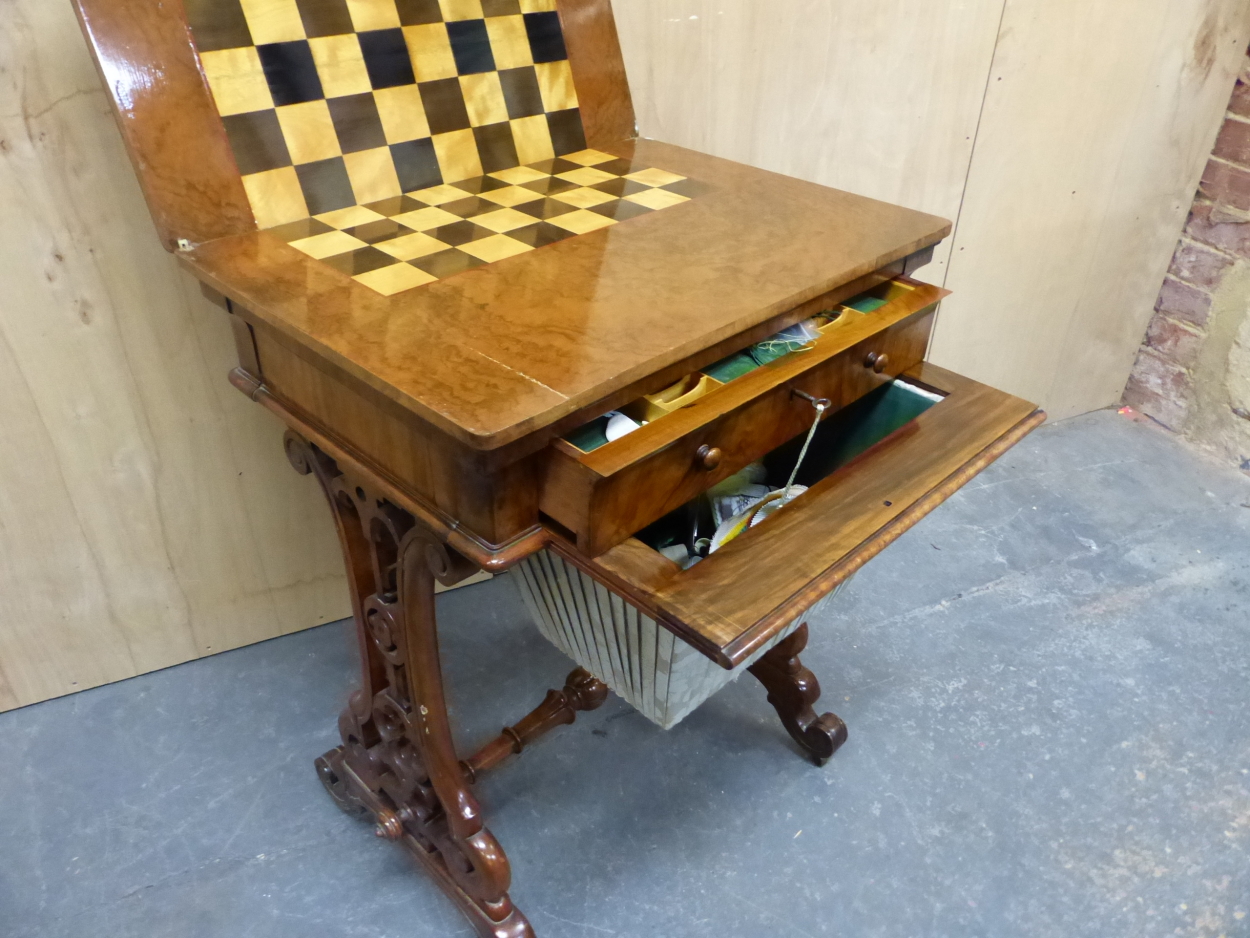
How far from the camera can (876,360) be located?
1.05m

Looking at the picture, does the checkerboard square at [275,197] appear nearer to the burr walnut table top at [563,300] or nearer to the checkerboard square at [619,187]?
the burr walnut table top at [563,300]

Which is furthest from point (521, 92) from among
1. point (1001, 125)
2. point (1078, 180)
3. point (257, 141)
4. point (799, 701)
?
point (1078, 180)

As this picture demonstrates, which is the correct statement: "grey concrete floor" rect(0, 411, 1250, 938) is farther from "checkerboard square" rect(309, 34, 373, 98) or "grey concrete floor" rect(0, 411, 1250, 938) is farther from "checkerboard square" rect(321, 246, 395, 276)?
"checkerboard square" rect(309, 34, 373, 98)

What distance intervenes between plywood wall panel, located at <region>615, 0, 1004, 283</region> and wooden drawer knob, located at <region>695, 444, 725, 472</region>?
0.94 metres

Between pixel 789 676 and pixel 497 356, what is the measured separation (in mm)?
881

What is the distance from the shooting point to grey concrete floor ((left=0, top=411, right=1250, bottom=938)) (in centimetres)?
130

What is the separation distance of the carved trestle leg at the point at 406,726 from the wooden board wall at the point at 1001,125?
934 millimetres

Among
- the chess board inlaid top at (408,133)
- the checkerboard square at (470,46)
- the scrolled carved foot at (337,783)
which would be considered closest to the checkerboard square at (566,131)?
the chess board inlaid top at (408,133)

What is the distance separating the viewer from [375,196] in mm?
1098

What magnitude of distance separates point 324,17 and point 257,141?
0.17 metres

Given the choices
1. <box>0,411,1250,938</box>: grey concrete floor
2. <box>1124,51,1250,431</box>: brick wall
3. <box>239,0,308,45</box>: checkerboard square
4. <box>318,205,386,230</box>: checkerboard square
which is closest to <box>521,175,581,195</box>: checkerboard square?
<box>318,205,386,230</box>: checkerboard square

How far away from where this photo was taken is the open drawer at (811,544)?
75 centimetres

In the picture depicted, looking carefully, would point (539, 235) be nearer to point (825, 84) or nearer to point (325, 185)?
point (325, 185)

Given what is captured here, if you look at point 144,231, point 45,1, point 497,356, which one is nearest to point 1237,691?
point 497,356
